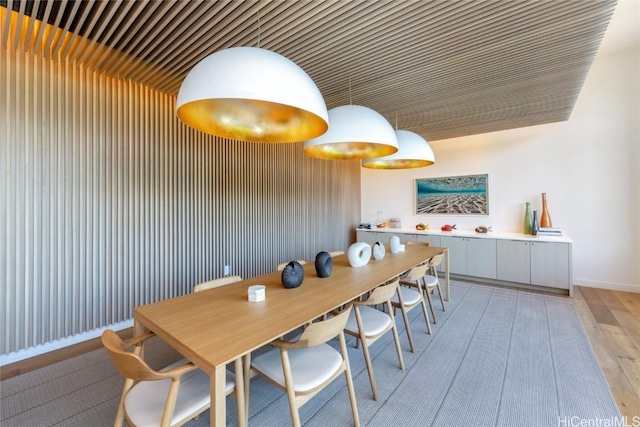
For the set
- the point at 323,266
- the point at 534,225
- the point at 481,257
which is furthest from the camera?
the point at 481,257

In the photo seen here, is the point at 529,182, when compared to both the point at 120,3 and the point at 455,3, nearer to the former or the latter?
the point at 455,3

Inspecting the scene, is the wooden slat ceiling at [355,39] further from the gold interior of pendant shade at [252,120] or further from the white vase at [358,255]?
the white vase at [358,255]

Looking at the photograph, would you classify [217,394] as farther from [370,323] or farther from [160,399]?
[370,323]

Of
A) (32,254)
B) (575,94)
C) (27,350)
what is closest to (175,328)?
(32,254)

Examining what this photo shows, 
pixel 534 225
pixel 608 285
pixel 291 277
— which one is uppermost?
pixel 534 225

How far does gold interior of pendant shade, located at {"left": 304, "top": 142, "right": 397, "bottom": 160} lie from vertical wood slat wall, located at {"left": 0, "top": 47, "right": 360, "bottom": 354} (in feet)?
5.97

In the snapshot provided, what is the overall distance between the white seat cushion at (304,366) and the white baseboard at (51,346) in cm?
234

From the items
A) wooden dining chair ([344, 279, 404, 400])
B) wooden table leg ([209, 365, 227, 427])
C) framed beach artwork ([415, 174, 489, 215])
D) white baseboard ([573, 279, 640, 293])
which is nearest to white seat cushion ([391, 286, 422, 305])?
wooden dining chair ([344, 279, 404, 400])

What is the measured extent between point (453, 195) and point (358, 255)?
373cm

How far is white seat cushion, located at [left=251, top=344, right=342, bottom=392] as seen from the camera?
4.83 feet

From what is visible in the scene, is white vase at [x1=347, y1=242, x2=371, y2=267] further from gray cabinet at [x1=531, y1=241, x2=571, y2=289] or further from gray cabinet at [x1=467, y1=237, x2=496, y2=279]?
gray cabinet at [x1=531, y1=241, x2=571, y2=289]

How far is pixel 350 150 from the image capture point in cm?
287

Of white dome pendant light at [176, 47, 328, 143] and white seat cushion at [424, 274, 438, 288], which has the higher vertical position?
white dome pendant light at [176, 47, 328, 143]

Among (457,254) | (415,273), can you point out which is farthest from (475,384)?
(457,254)
